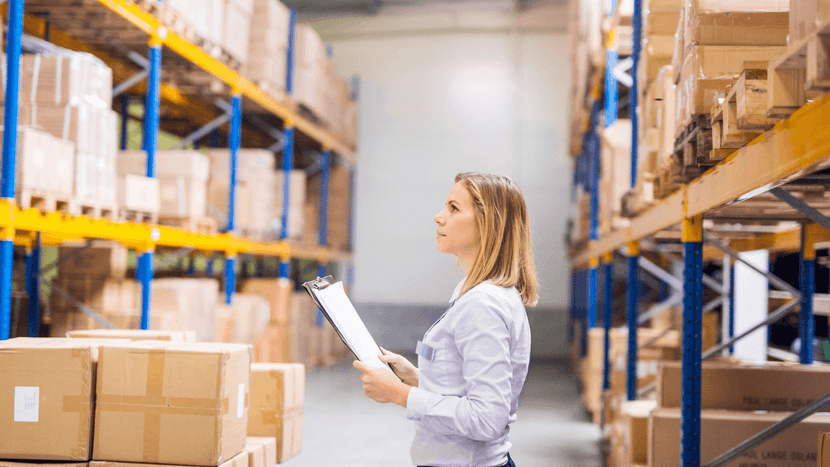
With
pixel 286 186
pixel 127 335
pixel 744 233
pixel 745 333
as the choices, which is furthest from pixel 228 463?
pixel 286 186

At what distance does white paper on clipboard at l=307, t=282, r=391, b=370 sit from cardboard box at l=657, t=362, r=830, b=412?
201 centimetres

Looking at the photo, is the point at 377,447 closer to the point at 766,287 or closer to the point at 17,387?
the point at 17,387

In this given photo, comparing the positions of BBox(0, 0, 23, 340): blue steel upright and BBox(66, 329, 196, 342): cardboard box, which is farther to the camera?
BBox(0, 0, 23, 340): blue steel upright

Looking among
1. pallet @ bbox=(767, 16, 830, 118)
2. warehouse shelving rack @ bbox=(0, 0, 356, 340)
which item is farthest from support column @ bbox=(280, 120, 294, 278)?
pallet @ bbox=(767, 16, 830, 118)

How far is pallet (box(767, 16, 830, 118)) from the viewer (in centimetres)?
143

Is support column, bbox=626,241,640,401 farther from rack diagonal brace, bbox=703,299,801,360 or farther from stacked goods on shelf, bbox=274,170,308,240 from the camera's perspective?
stacked goods on shelf, bbox=274,170,308,240

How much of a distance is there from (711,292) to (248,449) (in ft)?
29.9

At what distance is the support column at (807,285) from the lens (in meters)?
4.34

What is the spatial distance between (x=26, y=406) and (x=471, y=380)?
7.52 feet

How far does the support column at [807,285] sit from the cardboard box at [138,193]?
16.6ft

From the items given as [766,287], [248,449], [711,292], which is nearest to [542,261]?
[711,292]

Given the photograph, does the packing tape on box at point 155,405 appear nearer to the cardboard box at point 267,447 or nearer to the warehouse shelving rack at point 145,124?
the cardboard box at point 267,447

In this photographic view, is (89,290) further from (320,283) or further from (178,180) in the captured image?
(320,283)

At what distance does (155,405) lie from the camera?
2930 mm
